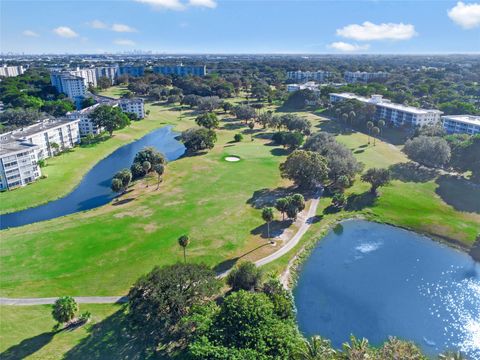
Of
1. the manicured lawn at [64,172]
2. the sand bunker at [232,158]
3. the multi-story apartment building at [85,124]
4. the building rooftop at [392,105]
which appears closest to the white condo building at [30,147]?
the manicured lawn at [64,172]

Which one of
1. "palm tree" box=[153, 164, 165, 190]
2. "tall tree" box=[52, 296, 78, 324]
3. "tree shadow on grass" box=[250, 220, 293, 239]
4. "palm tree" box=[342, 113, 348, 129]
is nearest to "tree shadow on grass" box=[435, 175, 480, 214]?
"tree shadow on grass" box=[250, 220, 293, 239]

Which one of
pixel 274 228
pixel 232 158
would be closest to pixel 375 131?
pixel 232 158

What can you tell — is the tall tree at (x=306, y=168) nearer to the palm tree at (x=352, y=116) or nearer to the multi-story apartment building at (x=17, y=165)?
the multi-story apartment building at (x=17, y=165)

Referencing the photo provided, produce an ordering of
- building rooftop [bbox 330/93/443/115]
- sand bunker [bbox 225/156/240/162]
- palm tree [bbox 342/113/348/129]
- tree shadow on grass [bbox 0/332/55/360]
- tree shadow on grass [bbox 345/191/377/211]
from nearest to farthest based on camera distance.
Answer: tree shadow on grass [bbox 0/332/55/360] → tree shadow on grass [bbox 345/191/377/211] → sand bunker [bbox 225/156/240/162] → building rooftop [bbox 330/93/443/115] → palm tree [bbox 342/113/348/129]

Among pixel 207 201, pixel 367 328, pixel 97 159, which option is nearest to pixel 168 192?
pixel 207 201

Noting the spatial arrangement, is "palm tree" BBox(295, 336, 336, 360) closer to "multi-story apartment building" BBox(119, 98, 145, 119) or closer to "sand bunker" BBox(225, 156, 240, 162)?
"sand bunker" BBox(225, 156, 240, 162)

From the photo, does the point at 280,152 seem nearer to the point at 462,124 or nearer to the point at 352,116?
the point at 352,116

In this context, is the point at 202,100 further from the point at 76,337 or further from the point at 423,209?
the point at 76,337
